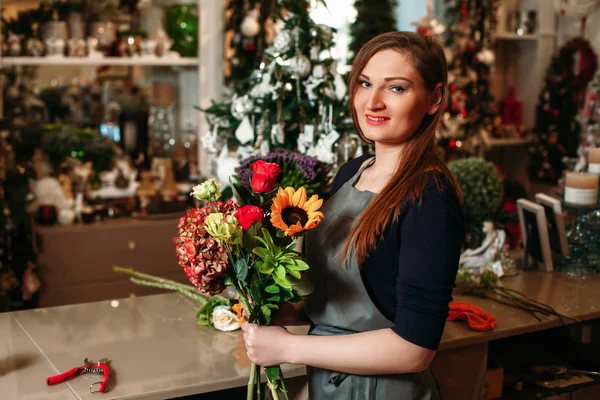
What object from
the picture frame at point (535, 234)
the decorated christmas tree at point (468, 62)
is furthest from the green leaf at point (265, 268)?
the decorated christmas tree at point (468, 62)

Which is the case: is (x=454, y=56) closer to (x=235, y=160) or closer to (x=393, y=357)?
(x=235, y=160)

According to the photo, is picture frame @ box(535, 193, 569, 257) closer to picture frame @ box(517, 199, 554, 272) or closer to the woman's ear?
picture frame @ box(517, 199, 554, 272)

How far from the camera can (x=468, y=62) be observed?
Answer: 16.6 ft

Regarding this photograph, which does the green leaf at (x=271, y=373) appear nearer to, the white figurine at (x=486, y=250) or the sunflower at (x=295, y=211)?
the sunflower at (x=295, y=211)

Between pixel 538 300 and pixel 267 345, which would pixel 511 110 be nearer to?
pixel 538 300

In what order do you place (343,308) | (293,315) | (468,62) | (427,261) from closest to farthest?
(427,261)
(343,308)
(293,315)
(468,62)

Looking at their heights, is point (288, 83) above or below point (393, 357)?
above

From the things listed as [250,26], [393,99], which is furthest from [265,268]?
[250,26]

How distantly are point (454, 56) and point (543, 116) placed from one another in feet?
3.09

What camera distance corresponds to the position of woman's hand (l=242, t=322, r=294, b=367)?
1.42m

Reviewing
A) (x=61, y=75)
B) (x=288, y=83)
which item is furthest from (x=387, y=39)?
(x=61, y=75)

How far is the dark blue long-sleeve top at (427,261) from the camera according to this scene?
4.33 feet

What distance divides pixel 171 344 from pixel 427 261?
82 cm

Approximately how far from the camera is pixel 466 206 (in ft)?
8.46
